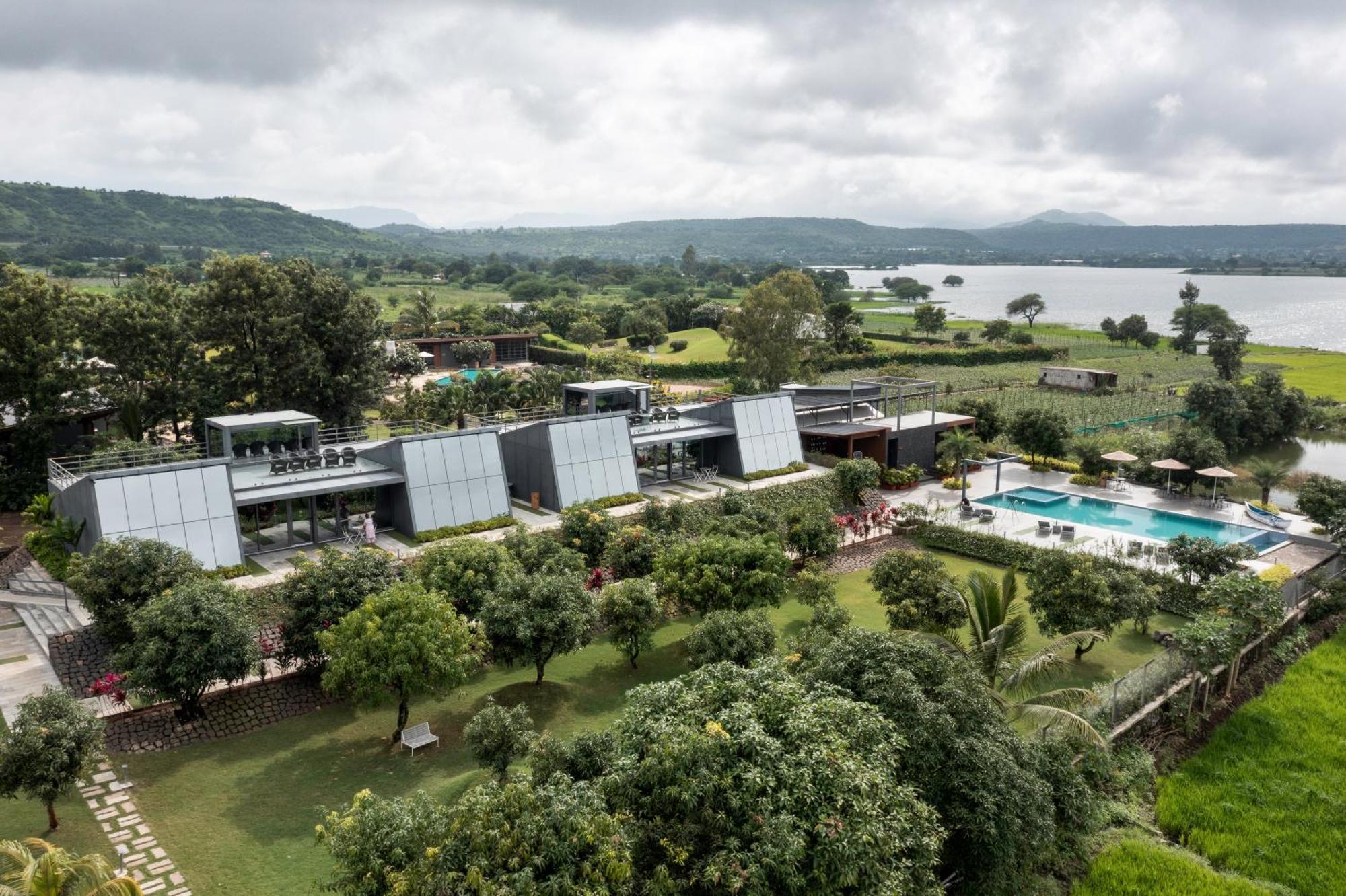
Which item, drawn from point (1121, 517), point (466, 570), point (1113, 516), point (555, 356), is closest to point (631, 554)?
point (466, 570)

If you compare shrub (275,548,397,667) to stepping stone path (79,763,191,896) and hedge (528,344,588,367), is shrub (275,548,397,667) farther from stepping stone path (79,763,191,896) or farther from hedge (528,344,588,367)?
hedge (528,344,588,367)

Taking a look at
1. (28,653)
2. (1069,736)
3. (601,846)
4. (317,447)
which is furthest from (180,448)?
(1069,736)

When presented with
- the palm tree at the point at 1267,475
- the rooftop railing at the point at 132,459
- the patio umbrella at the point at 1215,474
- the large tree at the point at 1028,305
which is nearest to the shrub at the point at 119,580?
the rooftop railing at the point at 132,459

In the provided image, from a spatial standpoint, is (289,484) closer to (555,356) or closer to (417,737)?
(417,737)

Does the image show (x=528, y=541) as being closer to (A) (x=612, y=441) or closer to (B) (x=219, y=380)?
(A) (x=612, y=441)

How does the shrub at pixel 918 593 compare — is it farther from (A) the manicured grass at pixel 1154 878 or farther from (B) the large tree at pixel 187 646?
(B) the large tree at pixel 187 646

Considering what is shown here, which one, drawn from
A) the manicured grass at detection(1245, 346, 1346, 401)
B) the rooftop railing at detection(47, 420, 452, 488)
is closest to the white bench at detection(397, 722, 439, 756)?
the rooftop railing at detection(47, 420, 452, 488)
